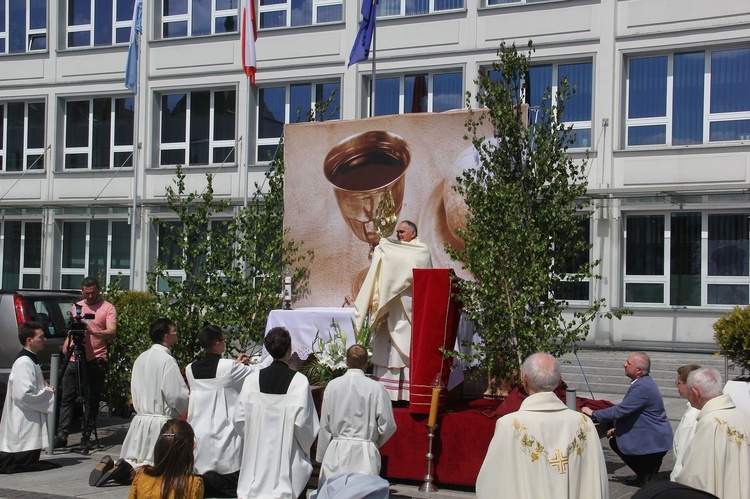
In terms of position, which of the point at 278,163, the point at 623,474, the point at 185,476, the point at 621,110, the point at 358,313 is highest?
the point at 621,110

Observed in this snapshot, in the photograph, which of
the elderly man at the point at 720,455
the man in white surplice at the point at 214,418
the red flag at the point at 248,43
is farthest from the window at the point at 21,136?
the elderly man at the point at 720,455

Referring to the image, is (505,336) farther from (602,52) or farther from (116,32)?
(116,32)

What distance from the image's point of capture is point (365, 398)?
718 centimetres

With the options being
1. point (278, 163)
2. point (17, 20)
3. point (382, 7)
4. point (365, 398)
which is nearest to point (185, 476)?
point (365, 398)

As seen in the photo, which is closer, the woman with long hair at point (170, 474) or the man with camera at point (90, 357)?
the woman with long hair at point (170, 474)

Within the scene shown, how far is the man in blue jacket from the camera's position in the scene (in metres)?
8.64

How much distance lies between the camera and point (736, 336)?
10.7m

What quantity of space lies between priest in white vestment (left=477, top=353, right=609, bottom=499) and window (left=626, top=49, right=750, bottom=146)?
632 inches

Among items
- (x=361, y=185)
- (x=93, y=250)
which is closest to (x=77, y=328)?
(x=361, y=185)

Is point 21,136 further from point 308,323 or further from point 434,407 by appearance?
point 434,407

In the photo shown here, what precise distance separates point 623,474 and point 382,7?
50.4ft

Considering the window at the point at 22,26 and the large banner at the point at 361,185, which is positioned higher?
the window at the point at 22,26

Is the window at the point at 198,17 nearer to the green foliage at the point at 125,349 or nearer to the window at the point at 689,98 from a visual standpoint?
the window at the point at 689,98

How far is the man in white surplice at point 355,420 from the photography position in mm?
7176
